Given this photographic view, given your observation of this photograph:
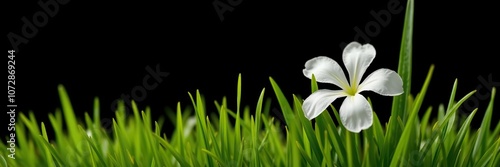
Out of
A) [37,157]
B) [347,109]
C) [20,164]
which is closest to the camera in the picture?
[347,109]

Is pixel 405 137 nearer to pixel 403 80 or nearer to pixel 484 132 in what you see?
pixel 403 80

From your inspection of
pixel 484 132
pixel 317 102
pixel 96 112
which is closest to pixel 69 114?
pixel 96 112

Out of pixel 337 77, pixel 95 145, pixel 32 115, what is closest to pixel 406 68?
pixel 337 77

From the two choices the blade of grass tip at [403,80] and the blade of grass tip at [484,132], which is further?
the blade of grass tip at [484,132]

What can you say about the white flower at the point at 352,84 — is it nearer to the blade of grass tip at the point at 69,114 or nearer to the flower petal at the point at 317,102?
the flower petal at the point at 317,102

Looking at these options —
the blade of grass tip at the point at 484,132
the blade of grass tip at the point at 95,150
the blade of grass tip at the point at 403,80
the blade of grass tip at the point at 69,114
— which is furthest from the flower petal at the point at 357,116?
the blade of grass tip at the point at 69,114

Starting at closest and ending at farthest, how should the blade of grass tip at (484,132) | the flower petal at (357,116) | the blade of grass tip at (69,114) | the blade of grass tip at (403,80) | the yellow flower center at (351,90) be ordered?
the flower petal at (357,116) < the yellow flower center at (351,90) < the blade of grass tip at (403,80) < the blade of grass tip at (484,132) < the blade of grass tip at (69,114)

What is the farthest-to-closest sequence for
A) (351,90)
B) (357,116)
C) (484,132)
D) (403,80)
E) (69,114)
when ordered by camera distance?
(69,114), (484,132), (403,80), (351,90), (357,116)

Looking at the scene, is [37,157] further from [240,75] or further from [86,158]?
[240,75]
